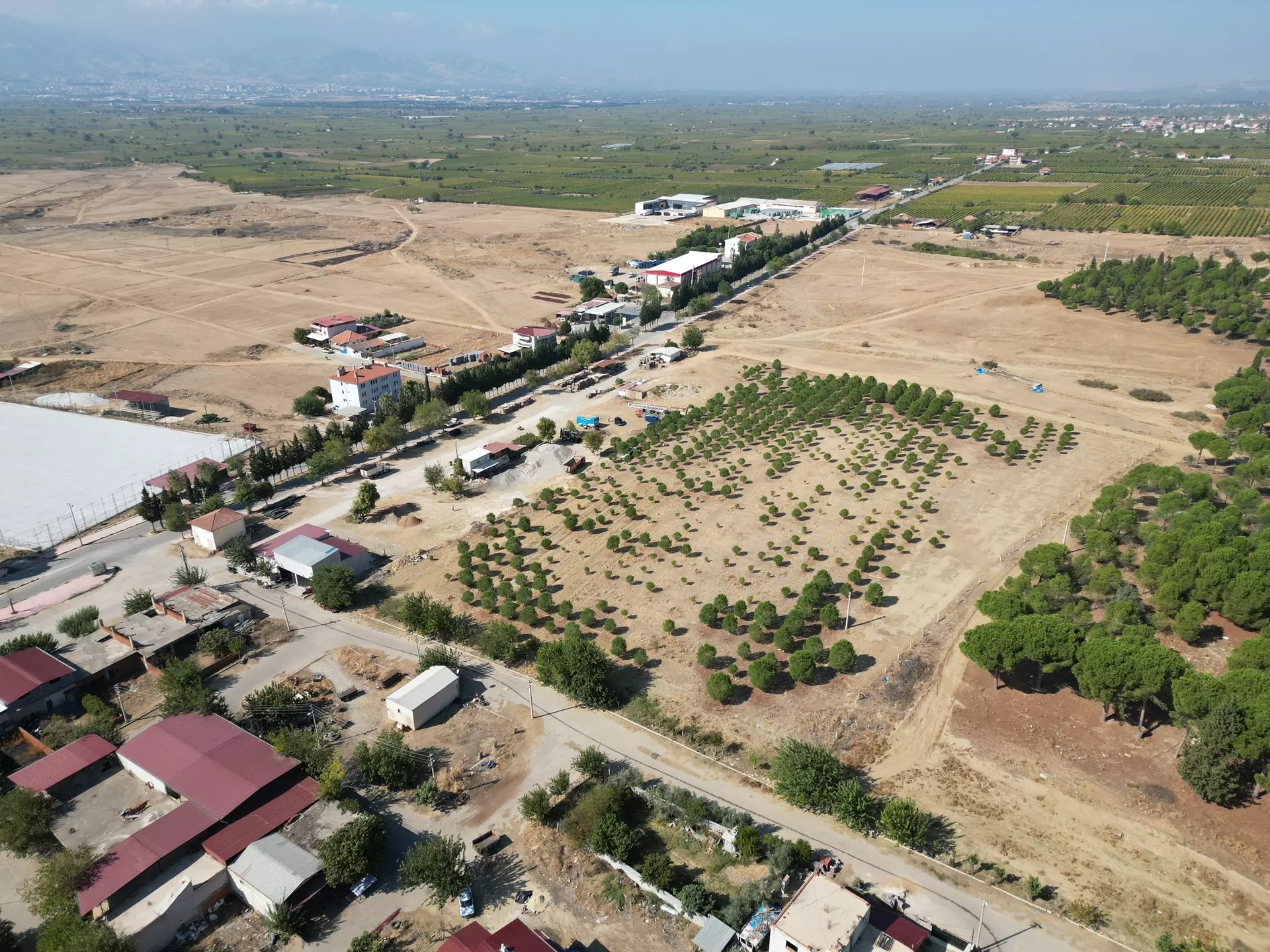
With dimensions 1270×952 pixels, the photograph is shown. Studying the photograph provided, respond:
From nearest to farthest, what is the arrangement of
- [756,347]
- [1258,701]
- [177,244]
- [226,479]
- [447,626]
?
[1258,701], [447,626], [226,479], [756,347], [177,244]

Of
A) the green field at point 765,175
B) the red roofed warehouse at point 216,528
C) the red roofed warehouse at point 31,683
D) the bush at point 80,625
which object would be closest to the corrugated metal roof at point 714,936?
the red roofed warehouse at point 31,683

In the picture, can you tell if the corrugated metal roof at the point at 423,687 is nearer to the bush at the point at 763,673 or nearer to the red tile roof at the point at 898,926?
the bush at the point at 763,673

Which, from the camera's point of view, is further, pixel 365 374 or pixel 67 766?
pixel 365 374

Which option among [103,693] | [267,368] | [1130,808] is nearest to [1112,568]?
[1130,808]

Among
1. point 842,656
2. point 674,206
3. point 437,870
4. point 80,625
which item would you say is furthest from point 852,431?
point 674,206

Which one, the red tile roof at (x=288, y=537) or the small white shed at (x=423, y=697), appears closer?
the small white shed at (x=423, y=697)

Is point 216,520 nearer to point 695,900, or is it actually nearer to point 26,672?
point 26,672

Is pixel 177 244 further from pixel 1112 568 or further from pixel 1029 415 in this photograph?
pixel 1112 568
